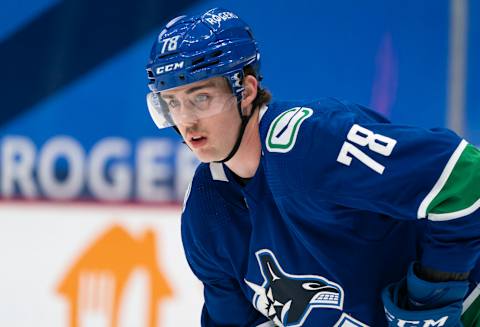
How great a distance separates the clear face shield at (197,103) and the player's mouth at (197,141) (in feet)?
0.12

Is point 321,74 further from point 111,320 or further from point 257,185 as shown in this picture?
point 257,185

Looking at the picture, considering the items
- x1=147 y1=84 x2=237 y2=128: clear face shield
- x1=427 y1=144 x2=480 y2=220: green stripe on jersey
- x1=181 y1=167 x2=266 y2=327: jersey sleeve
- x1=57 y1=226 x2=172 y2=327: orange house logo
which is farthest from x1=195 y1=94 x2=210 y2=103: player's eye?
x1=57 y1=226 x2=172 y2=327: orange house logo

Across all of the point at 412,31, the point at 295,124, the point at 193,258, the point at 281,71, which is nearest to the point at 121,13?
the point at 281,71

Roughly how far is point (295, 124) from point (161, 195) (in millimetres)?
2314

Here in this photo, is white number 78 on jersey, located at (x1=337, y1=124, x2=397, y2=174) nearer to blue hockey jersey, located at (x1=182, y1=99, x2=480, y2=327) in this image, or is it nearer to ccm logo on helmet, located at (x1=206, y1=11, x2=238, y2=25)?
blue hockey jersey, located at (x1=182, y1=99, x2=480, y2=327)

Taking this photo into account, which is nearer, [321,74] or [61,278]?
[61,278]

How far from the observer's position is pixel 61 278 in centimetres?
340

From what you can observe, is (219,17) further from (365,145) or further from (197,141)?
(365,145)

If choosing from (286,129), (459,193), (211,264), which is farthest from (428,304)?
(211,264)

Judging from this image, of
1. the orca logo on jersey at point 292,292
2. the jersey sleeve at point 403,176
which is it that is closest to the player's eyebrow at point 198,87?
Result: the jersey sleeve at point 403,176

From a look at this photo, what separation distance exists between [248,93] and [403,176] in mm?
447

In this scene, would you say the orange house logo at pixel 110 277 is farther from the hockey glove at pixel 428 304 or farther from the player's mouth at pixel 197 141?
→ the hockey glove at pixel 428 304

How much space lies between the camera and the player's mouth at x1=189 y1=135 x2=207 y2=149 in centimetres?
190

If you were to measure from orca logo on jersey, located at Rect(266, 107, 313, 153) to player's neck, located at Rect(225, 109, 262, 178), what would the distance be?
100mm
